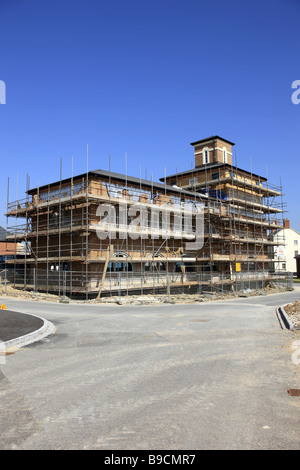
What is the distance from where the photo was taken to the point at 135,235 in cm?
2834

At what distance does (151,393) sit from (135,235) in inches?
891

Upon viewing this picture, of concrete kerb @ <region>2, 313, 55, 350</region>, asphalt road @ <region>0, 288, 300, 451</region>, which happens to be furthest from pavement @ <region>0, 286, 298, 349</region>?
asphalt road @ <region>0, 288, 300, 451</region>

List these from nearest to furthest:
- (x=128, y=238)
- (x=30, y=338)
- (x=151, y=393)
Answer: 1. (x=151, y=393)
2. (x=30, y=338)
3. (x=128, y=238)

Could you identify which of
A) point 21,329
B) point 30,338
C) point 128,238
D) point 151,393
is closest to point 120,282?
point 128,238

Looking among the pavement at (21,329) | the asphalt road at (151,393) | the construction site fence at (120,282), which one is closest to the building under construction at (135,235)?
the construction site fence at (120,282)

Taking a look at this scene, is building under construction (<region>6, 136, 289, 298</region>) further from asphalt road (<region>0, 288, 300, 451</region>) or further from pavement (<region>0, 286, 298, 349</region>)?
asphalt road (<region>0, 288, 300, 451</region>)

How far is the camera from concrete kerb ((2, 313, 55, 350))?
32.3 ft

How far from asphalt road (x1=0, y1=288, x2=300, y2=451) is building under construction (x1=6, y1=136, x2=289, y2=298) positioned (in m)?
13.9

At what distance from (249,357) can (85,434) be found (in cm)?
512

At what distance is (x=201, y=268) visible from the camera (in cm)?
3478

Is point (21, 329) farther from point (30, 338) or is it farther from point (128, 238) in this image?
point (128, 238)

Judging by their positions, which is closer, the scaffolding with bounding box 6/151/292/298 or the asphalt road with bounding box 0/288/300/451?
the asphalt road with bounding box 0/288/300/451

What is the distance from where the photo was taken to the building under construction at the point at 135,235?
26.3m
